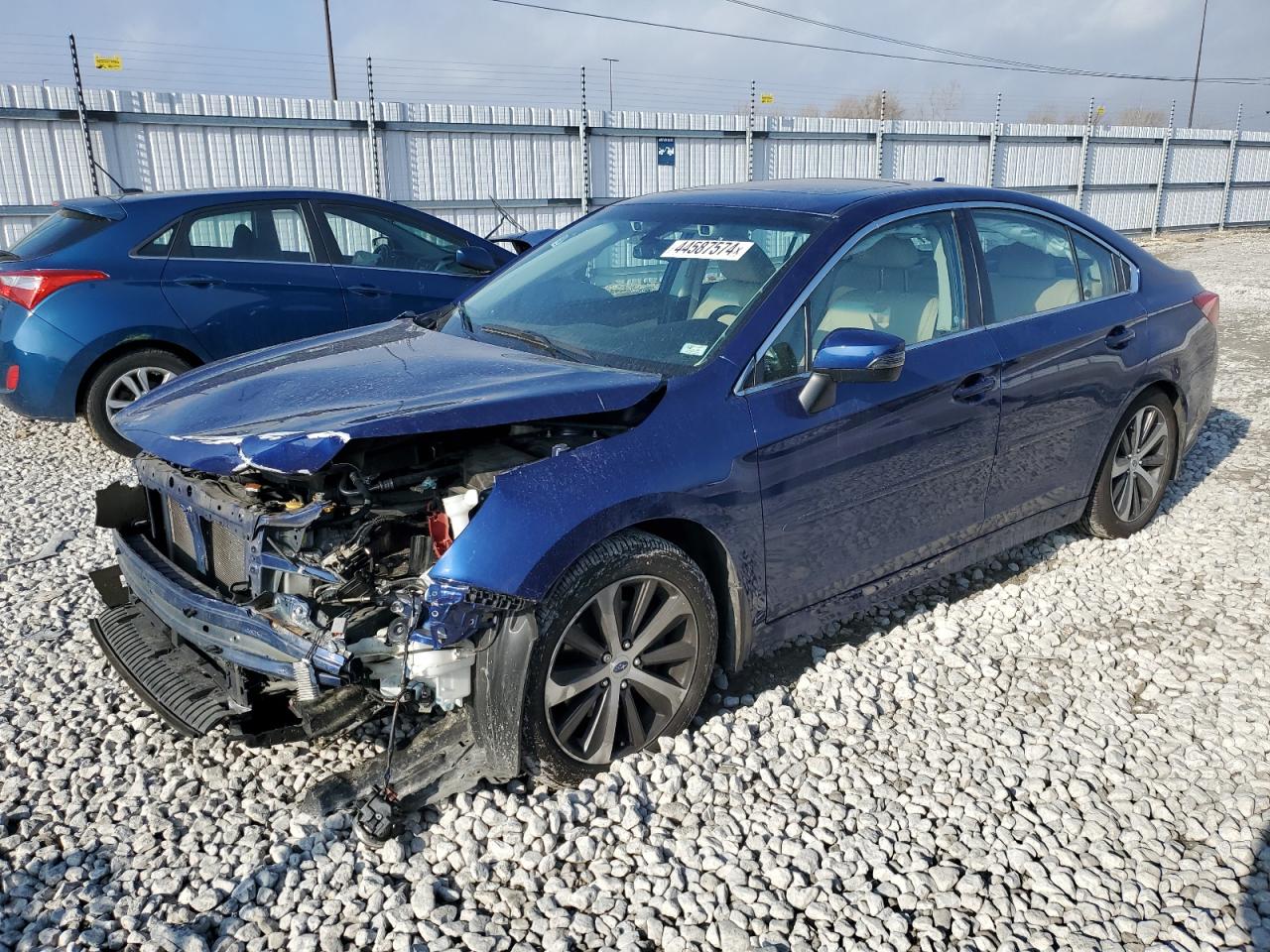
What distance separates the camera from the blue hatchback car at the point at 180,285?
6148mm

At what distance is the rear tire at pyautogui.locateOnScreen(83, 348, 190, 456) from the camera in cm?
631

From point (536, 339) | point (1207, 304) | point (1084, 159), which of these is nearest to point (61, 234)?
point (536, 339)

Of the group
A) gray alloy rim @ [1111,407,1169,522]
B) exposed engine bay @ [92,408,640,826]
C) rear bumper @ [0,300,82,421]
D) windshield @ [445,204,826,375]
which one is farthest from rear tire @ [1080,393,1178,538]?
rear bumper @ [0,300,82,421]

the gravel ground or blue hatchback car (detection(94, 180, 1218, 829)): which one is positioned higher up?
blue hatchback car (detection(94, 180, 1218, 829))

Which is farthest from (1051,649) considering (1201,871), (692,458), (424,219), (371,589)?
(424,219)

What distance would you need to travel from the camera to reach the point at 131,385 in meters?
6.39

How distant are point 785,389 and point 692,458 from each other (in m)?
0.47

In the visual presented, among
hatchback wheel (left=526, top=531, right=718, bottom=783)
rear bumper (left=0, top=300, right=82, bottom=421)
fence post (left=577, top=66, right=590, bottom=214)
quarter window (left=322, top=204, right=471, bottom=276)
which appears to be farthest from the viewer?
fence post (left=577, top=66, right=590, bottom=214)

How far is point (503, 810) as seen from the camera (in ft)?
9.56

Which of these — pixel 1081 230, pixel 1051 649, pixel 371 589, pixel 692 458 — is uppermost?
pixel 1081 230

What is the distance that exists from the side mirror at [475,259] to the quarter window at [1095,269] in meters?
3.57

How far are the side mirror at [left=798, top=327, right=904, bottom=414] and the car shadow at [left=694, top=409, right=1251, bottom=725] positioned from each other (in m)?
0.93

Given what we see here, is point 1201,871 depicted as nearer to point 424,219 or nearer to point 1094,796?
point 1094,796

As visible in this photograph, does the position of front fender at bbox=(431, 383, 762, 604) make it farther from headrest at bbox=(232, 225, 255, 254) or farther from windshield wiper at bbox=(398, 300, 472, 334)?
headrest at bbox=(232, 225, 255, 254)
